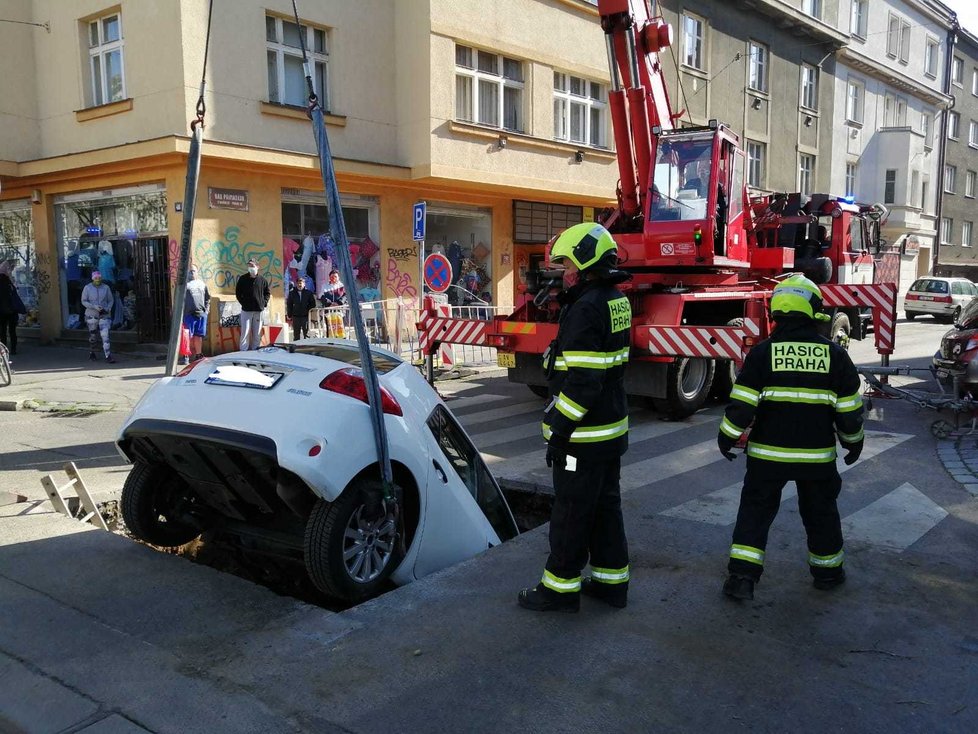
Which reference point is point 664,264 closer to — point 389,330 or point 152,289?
point 389,330

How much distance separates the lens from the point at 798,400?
152 inches

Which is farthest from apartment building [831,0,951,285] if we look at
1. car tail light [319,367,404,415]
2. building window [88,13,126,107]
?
car tail light [319,367,404,415]

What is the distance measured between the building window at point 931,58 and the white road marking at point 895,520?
130 feet

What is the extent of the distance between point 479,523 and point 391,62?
14.5 m

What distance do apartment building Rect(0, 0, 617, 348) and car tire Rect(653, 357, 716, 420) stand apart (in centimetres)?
912

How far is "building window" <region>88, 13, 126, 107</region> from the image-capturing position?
1516cm

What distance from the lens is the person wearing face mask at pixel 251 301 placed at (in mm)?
13500

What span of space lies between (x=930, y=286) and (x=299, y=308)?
2250 cm

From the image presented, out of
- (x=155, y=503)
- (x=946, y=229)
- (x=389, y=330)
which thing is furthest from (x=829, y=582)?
(x=946, y=229)

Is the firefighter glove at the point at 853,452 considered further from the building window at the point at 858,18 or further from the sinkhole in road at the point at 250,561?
the building window at the point at 858,18

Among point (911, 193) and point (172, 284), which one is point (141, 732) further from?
point (911, 193)

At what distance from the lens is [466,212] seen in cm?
1925

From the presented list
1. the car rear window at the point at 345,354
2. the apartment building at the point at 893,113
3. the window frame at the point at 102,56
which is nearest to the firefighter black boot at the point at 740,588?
the car rear window at the point at 345,354

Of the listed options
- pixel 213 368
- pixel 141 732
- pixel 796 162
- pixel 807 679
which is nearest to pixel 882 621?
pixel 807 679
